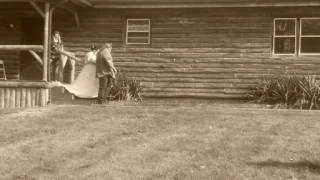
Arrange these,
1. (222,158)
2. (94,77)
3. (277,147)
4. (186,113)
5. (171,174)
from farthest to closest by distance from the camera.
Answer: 1. (94,77)
2. (186,113)
3. (277,147)
4. (222,158)
5. (171,174)

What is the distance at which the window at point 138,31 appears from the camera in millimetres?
18656

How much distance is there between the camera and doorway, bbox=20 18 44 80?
19.3m

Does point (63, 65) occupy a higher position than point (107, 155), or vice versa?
point (63, 65)

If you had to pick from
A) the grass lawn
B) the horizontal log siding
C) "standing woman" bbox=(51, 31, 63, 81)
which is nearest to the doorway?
the horizontal log siding

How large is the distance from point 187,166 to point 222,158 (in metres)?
0.73

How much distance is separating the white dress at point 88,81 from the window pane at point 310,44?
22.1ft

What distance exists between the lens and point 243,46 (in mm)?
17922

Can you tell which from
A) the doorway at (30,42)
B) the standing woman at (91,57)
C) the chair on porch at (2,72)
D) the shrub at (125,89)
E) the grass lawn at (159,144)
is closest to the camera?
the grass lawn at (159,144)

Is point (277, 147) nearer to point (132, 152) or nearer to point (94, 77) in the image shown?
point (132, 152)

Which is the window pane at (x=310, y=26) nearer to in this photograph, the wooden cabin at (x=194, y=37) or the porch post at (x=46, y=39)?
the wooden cabin at (x=194, y=37)

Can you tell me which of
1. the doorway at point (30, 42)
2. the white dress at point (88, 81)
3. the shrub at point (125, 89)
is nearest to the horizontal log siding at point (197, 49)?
Answer: the shrub at point (125, 89)

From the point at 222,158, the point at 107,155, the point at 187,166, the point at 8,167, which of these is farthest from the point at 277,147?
the point at 8,167

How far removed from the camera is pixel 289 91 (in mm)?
16172

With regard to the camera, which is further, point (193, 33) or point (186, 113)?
point (193, 33)
